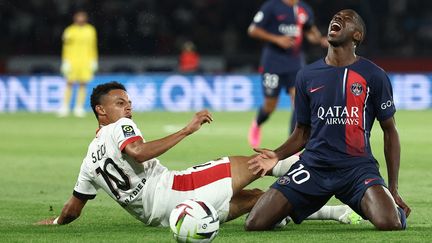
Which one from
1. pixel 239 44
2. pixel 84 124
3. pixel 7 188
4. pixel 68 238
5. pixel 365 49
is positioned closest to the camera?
pixel 68 238

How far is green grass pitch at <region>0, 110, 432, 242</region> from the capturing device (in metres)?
7.59

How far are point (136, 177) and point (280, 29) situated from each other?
793 centimetres

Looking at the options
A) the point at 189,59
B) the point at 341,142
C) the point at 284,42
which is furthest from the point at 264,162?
the point at 189,59

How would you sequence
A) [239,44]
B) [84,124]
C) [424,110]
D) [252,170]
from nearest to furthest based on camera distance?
[252,170]
[84,124]
[424,110]
[239,44]

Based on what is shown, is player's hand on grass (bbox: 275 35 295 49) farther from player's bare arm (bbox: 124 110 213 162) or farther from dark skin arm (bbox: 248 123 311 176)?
player's bare arm (bbox: 124 110 213 162)

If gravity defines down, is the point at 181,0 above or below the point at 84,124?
above

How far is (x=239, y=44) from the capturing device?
105 ft

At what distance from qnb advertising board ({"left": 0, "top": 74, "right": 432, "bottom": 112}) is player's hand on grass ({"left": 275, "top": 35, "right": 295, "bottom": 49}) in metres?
10.1

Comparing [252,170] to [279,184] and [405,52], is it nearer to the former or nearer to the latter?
[279,184]

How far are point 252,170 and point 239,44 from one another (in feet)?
79.6

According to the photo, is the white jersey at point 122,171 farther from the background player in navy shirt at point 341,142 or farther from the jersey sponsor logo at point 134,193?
the background player in navy shirt at point 341,142

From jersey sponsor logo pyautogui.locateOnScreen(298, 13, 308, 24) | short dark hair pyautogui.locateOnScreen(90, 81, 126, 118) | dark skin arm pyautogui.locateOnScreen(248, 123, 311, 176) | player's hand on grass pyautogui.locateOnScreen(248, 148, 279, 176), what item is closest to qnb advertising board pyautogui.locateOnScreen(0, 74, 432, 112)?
jersey sponsor logo pyautogui.locateOnScreen(298, 13, 308, 24)

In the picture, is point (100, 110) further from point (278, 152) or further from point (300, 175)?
point (300, 175)

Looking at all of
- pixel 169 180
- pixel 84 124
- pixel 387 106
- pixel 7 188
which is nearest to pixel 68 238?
pixel 169 180
